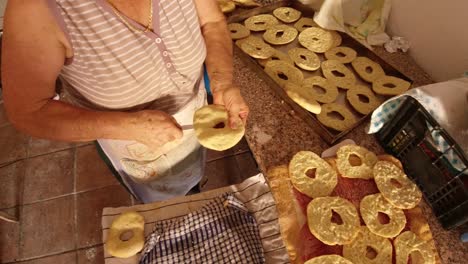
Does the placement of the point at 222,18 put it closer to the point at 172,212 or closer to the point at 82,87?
the point at 82,87

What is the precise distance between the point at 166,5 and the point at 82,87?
298 mm

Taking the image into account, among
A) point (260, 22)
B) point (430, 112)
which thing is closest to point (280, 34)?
point (260, 22)

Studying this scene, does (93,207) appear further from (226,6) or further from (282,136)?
(226,6)

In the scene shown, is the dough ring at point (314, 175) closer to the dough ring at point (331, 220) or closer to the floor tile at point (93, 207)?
the dough ring at point (331, 220)

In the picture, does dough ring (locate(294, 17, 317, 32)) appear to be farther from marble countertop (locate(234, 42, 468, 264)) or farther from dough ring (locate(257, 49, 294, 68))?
marble countertop (locate(234, 42, 468, 264))

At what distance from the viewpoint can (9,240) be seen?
1.82 metres

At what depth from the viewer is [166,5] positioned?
32.2 inches

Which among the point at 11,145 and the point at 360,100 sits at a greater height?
the point at 360,100

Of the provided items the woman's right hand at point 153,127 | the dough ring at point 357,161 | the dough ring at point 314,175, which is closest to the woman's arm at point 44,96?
the woman's right hand at point 153,127

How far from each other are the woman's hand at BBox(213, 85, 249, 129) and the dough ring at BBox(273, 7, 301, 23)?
97 centimetres

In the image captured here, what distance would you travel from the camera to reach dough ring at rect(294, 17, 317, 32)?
1.76 metres

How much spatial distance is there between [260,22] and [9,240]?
1842 millimetres

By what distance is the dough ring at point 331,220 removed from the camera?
999 mm

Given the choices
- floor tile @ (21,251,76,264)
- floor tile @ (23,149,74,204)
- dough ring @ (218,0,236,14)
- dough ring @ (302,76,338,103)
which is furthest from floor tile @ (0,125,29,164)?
dough ring @ (302,76,338,103)
